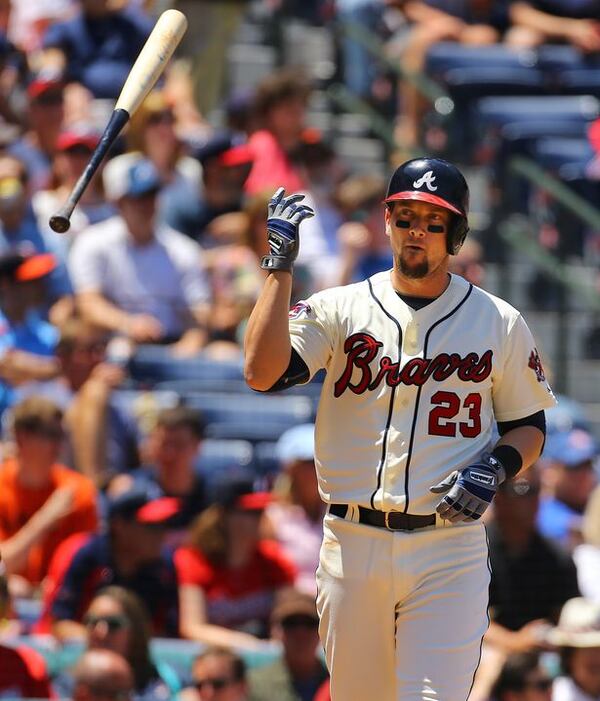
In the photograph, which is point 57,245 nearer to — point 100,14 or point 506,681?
point 100,14

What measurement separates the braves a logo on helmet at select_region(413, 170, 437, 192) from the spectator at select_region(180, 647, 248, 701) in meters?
2.48

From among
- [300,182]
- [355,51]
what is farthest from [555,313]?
[355,51]

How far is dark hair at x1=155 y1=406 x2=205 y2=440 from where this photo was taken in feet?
24.0

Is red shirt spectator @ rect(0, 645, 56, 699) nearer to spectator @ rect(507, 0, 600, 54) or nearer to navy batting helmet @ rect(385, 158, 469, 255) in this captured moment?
navy batting helmet @ rect(385, 158, 469, 255)

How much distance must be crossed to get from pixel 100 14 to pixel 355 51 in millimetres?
2116

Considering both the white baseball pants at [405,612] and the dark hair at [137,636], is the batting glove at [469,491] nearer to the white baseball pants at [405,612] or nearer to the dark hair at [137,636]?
the white baseball pants at [405,612]

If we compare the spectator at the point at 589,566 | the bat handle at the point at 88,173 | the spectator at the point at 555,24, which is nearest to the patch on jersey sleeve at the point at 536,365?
the bat handle at the point at 88,173

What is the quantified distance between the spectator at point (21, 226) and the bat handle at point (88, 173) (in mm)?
3641

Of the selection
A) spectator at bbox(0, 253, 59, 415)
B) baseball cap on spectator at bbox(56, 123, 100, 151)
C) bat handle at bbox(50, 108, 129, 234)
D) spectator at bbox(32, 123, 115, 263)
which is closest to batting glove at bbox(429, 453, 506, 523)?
bat handle at bbox(50, 108, 129, 234)

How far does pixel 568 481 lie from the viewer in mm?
8078

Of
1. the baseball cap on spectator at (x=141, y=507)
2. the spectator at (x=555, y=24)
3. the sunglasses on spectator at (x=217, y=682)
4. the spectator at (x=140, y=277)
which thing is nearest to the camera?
the sunglasses on spectator at (x=217, y=682)

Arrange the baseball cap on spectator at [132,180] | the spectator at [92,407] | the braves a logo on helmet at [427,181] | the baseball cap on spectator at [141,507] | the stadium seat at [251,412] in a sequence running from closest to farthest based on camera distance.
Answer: the braves a logo on helmet at [427,181] → the baseball cap on spectator at [141,507] → the spectator at [92,407] → the stadium seat at [251,412] → the baseball cap on spectator at [132,180]

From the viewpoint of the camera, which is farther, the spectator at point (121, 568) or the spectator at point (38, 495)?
the spectator at point (38, 495)

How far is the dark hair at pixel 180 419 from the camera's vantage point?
731cm
